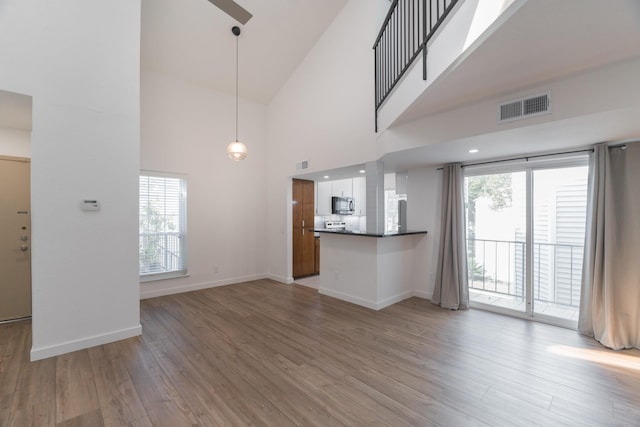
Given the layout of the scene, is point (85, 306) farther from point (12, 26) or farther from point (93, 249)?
point (12, 26)

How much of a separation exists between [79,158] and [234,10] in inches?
114

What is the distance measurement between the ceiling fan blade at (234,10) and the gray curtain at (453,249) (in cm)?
386

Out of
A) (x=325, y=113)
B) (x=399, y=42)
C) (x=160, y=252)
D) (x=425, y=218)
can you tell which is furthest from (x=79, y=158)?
(x=425, y=218)

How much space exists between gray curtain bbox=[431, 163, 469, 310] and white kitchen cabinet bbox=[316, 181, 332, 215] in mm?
3297

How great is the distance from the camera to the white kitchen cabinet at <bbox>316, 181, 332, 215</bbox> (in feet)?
22.6

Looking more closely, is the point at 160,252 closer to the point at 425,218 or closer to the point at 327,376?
the point at 327,376

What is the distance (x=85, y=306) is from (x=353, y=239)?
3.48 metres

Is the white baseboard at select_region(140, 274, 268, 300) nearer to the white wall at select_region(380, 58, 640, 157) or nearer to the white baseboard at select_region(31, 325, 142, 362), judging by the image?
the white baseboard at select_region(31, 325, 142, 362)

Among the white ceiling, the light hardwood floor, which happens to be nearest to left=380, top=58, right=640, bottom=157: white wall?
the light hardwood floor

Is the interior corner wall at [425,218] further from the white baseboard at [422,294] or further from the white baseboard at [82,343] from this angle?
the white baseboard at [82,343]

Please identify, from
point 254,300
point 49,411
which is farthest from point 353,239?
point 49,411

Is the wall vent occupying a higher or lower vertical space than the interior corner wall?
higher

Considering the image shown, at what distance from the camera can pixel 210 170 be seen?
5328mm

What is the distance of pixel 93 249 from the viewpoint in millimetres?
2939
